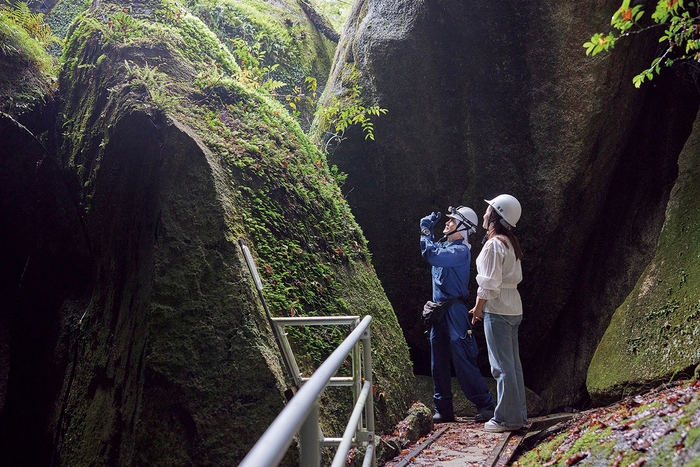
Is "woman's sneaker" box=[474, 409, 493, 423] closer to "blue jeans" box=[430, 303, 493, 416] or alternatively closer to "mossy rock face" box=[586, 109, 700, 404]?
"blue jeans" box=[430, 303, 493, 416]

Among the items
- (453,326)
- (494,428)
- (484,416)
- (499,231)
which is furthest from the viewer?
(453,326)

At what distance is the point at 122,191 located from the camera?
16.8ft

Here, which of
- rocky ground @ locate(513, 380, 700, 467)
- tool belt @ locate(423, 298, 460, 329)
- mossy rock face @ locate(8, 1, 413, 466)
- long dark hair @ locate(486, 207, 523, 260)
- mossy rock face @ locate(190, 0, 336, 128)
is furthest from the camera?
mossy rock face @ locate(190, 0, 336, 128)

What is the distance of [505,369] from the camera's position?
562 cm

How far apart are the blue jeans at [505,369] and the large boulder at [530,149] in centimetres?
333

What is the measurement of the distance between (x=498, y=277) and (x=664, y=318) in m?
1.73

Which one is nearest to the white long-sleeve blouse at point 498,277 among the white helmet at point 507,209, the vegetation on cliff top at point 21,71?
the white helmet at point 507,209

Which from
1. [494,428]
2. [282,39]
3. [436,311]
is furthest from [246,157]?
[282,39]

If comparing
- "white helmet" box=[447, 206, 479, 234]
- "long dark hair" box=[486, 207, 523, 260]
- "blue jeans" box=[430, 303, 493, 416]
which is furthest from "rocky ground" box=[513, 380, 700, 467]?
"white helmet" box=[447, 206, 479, 234]

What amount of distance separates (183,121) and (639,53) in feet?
23.2

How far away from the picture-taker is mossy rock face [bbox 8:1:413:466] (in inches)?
150

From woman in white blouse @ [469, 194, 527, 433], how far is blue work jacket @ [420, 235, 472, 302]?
84 cm

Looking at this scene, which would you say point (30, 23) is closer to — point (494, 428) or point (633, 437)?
point (494, 428)

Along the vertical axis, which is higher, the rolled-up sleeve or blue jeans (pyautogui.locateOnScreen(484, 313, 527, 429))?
the rolled-up sleeve
